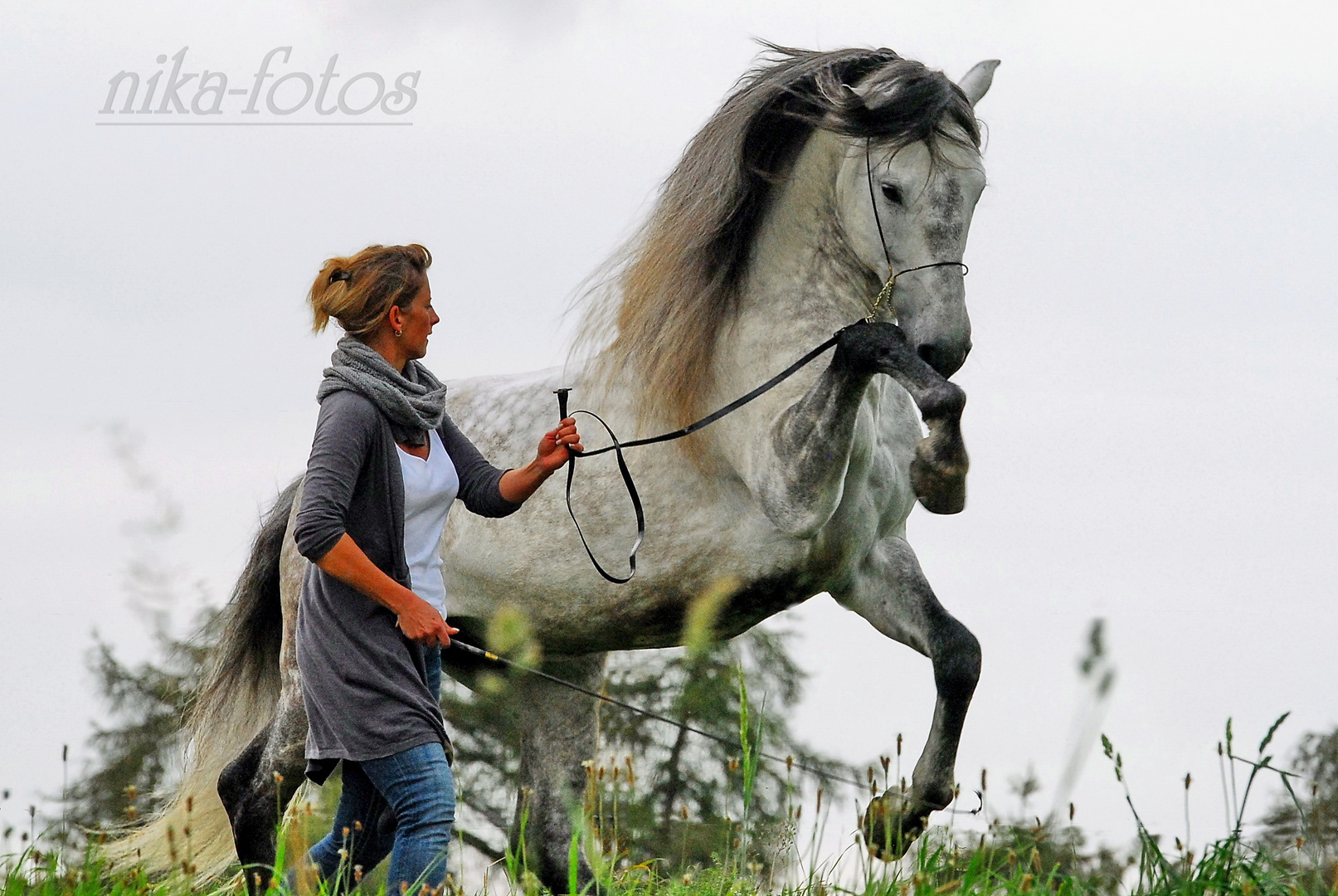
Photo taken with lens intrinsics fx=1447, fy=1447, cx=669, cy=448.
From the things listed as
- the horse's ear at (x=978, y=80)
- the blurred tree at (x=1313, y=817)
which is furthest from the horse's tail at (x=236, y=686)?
the blurred tree at (x=1313, y=817)

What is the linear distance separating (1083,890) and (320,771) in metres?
1.69

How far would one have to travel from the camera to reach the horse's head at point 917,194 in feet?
13.4

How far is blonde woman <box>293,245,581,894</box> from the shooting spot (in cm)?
310

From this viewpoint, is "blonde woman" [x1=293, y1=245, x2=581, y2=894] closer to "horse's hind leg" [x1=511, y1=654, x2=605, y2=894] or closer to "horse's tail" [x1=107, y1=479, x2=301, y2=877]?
"horse's hind leg" [x1=511, y1=654, x2=605, y2=894]

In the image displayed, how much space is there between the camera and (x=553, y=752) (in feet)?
18.3

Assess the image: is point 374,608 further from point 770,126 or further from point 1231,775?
point 770,126

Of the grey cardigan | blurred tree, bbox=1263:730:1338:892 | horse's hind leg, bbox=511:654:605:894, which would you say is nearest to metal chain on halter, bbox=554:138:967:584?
the grey cardigan

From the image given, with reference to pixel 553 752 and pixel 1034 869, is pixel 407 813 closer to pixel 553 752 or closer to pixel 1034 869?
pixel 1034 869

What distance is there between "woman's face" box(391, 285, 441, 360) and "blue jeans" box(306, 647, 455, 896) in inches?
35.8

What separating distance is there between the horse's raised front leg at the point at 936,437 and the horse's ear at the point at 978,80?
4.02ft

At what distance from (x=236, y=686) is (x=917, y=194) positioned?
11.1 feet

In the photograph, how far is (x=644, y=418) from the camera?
183 inches

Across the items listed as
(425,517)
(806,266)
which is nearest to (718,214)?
(806,266)

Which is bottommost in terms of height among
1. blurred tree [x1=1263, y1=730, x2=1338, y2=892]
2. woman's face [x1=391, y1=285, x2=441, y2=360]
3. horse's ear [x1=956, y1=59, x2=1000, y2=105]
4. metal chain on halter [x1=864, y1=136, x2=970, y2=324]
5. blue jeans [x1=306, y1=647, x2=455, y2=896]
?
blue jeans [x1=306, y1=647, x2=455, y2=896]
